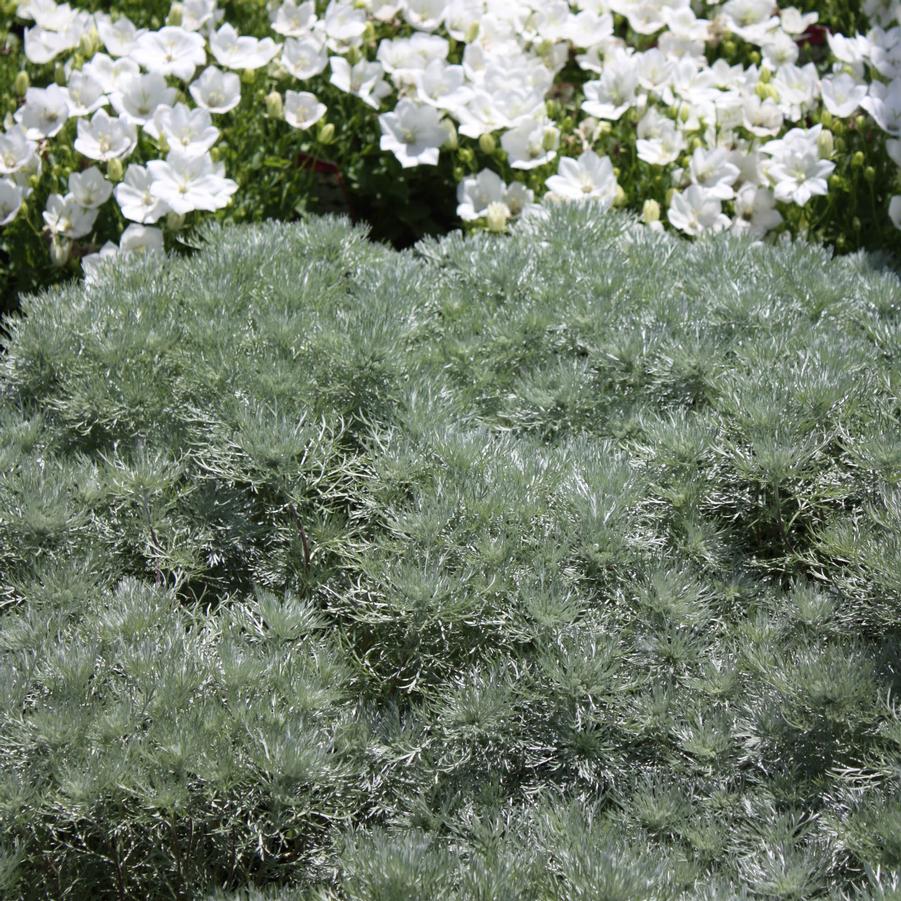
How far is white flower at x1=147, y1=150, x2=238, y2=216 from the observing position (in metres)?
3.03

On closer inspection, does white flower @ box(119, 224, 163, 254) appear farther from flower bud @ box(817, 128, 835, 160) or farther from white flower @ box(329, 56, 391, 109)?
flower bud @ box(817, 128, 835, 160)

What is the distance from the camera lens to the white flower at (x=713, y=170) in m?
3.23

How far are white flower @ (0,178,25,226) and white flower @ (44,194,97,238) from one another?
8 centimetres

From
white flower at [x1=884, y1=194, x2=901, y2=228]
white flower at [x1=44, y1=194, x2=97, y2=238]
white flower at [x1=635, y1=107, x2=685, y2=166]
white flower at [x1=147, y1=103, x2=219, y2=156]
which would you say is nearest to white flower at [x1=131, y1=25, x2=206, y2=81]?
white flower at [x1=147, y1=103, x2=219, y2=156]

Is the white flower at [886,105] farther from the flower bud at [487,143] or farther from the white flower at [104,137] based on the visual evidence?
the white flower at [104,137]

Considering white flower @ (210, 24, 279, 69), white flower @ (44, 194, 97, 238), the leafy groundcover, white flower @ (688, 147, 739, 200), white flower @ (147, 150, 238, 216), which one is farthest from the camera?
white flower @ (210, 24, 279, 69)

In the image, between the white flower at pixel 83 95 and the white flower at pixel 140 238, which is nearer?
the white flower at pixel 140 238

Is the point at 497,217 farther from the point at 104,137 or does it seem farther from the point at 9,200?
the point at 9,200

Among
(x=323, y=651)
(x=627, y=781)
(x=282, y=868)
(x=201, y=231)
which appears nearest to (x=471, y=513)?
(x=323, y=651)

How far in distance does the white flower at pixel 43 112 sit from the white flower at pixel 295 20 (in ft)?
2.34

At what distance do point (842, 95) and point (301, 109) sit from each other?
158cm

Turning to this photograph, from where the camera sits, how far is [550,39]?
3.56 meters

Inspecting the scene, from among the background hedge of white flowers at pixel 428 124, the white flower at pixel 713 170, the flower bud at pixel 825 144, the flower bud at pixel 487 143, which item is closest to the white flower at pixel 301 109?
the background hedge of white flowers at pixel 428 124

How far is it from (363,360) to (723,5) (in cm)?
240
